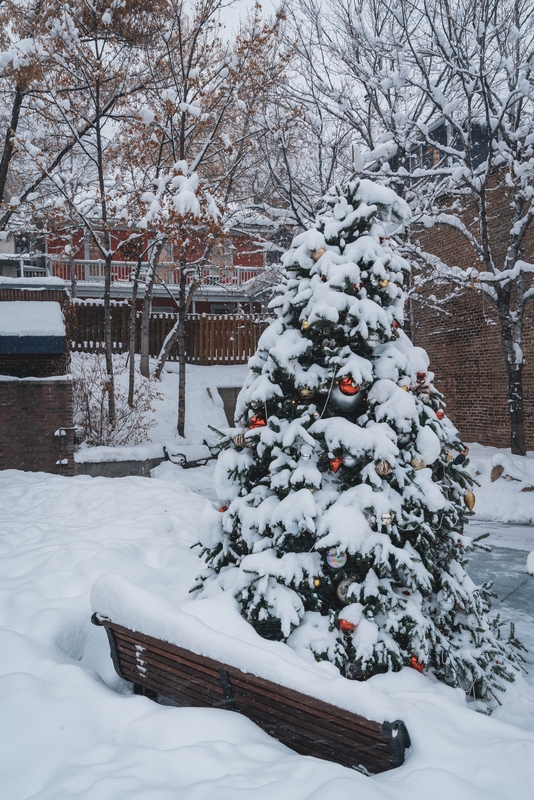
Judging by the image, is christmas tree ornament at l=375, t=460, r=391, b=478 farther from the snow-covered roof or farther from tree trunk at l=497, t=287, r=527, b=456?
tree trunk at l=497, t=287, r=527, b=456

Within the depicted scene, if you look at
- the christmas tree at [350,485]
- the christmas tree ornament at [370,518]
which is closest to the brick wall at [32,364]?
the christmas tree at [350,485]

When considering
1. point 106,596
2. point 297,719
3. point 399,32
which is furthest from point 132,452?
point 399,32

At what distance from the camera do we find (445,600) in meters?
3.15

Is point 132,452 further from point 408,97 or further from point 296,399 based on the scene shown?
point 408,97

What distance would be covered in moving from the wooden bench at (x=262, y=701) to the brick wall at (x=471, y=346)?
36.6ft

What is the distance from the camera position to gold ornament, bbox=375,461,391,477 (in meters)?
2.90

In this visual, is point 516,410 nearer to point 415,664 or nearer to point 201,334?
point 415,664

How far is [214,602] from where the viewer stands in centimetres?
301

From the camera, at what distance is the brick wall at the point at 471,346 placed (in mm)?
12828

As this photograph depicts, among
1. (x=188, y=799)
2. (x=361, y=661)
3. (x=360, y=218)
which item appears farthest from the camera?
(x=360, y=218)

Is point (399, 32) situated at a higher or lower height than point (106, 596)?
higher

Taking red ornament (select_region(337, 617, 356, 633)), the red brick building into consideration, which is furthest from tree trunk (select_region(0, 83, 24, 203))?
red ornament (select_region(337, 617, 356, 633))

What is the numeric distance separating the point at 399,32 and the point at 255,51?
9.98 ft

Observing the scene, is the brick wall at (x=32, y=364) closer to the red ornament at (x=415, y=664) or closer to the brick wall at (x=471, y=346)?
the red ornament at (x=415, y=664)
